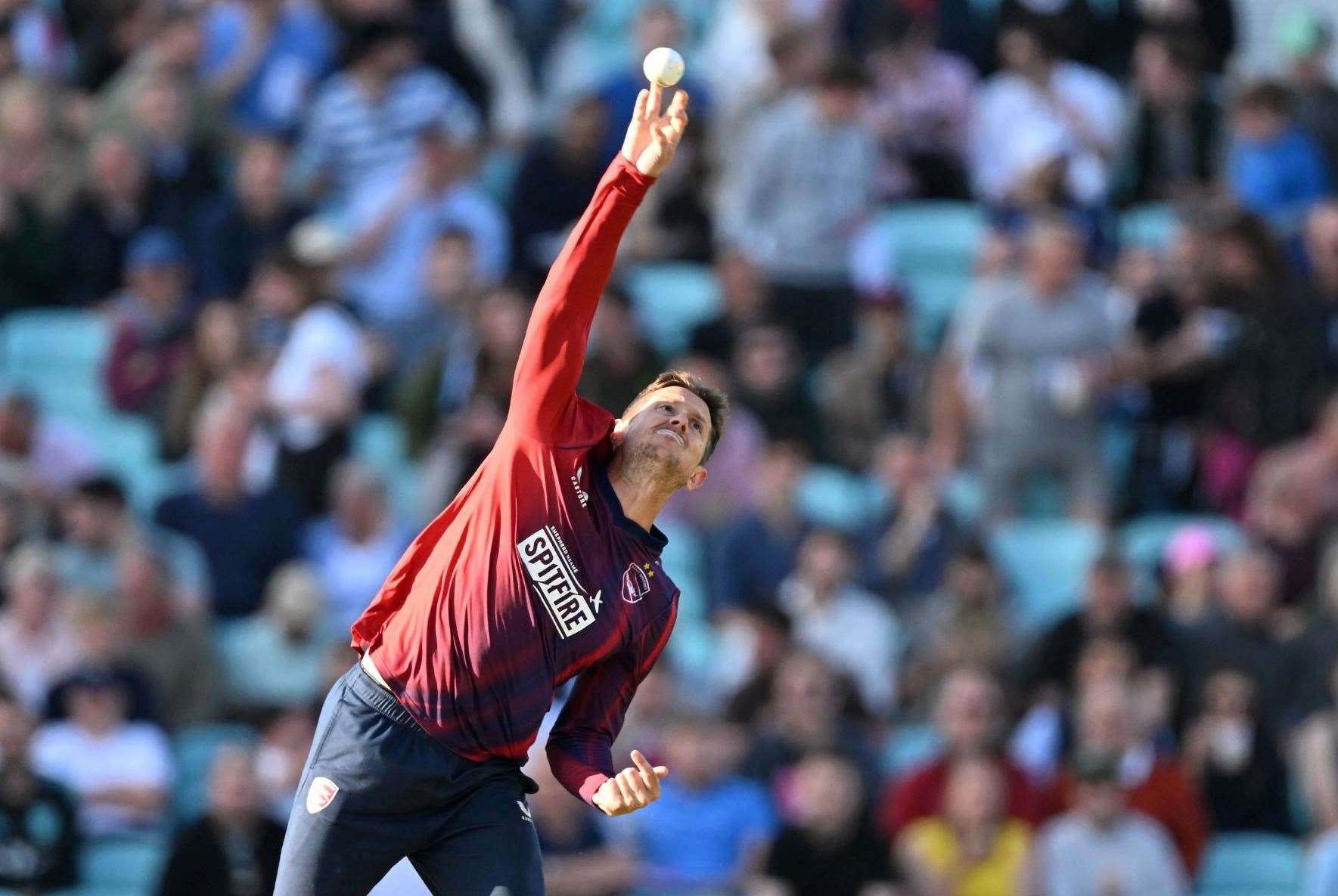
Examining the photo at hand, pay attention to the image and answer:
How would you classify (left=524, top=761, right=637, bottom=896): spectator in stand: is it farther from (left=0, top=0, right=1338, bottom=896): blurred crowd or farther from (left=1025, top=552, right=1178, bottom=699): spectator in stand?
(left=1025, top=552, right=1178, bottom=699): spectator in stand

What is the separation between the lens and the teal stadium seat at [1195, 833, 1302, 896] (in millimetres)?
11078

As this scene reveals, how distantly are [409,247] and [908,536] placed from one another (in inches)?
129

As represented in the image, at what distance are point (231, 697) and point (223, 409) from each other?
1.49 meters

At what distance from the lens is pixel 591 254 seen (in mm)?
5934

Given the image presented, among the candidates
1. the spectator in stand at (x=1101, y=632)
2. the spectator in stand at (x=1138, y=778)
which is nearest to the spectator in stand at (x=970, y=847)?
the spectator in stand at (x=1138, y=778)

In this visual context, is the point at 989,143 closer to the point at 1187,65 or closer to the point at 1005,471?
the point at 1187,65

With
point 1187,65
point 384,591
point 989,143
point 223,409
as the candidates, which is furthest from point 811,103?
point 384,591

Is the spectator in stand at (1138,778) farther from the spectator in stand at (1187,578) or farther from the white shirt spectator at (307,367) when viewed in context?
the white shirt spectator at (307,367)

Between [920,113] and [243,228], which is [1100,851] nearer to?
[920,113]

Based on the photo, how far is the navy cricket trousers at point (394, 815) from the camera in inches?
240

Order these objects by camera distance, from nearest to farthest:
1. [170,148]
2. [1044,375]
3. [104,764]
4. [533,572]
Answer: [533,572] → [104,764] → [1044,375] → [170,148]

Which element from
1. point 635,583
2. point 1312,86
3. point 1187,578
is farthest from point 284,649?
point 1312,86

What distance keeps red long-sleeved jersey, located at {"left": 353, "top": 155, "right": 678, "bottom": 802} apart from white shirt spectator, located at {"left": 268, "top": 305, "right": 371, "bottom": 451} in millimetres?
5753

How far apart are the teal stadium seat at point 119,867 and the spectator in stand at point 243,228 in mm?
3465
